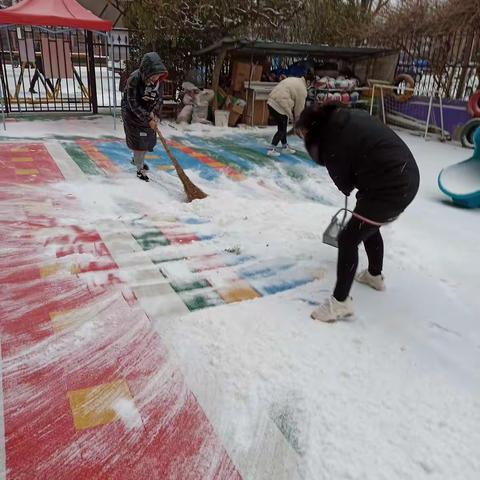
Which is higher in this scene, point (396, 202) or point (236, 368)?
point (396, 202)

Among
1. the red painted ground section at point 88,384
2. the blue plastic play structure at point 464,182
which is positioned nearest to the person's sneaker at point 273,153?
the blue plastic play structure at point 464,182

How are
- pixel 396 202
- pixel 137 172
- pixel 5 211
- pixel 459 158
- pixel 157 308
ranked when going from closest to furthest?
1. pixel 396 202
2. pixel 157 308
3. pixel 5 211
4. pixel 137 172
5. pixel 459 158

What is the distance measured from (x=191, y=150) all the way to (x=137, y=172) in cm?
185

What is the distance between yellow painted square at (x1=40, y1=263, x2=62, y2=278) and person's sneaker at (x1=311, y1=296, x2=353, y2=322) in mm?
1666

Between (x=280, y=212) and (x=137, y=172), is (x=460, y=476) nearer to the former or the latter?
(x=280, y=212)

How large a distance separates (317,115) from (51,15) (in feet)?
22.1

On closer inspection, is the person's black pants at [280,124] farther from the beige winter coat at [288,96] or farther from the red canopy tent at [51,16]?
the red canopy tent at [51,16]

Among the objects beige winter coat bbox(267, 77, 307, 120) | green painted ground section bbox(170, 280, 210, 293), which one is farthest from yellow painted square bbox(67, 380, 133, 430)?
beige winter coat bbox(267, 77, 307, 120)

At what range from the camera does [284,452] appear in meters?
1.76

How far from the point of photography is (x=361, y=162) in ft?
7.64

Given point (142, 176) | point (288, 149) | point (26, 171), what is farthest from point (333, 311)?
point (288, 149)

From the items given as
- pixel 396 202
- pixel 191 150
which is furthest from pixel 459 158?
pixel 396 202

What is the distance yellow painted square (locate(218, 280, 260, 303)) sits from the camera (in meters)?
2.83

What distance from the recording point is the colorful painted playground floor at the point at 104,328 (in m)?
1.71
